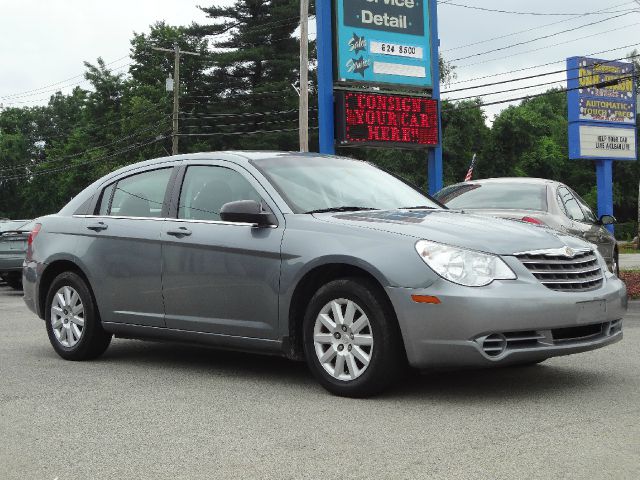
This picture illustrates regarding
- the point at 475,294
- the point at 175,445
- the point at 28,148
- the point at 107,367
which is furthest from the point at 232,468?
the point at 28,148

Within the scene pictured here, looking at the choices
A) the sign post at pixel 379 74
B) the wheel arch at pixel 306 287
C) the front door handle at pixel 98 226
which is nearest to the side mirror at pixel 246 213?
the wheel arch at pixel 306 287

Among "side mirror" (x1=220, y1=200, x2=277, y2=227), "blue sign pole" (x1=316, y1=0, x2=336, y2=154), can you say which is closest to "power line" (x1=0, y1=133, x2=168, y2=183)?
"blue sign pole" (x1=316, y1=0, x2=336, y2=154)

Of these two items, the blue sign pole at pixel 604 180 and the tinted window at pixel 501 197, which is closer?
the tinted window at pixel 501 197

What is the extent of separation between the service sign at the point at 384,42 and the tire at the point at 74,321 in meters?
13.3

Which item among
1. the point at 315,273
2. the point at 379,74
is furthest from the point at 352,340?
the point at 379,74

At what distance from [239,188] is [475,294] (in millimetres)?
2140

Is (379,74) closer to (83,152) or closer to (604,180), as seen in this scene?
(604,180)

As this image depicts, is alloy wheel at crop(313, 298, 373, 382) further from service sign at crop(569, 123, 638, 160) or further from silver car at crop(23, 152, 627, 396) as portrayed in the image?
service sign at crop(569, 123, 638, 160)

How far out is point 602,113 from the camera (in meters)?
33.7

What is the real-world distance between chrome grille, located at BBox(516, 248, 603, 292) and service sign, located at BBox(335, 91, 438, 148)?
1385 centimetres

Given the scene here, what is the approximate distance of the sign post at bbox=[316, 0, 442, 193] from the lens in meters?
20.1

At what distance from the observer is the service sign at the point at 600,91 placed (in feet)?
107

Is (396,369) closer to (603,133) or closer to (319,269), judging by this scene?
(319,269)

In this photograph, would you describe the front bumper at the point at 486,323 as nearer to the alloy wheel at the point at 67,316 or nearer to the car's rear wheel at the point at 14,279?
the alloy wheel at the point at 67,316
